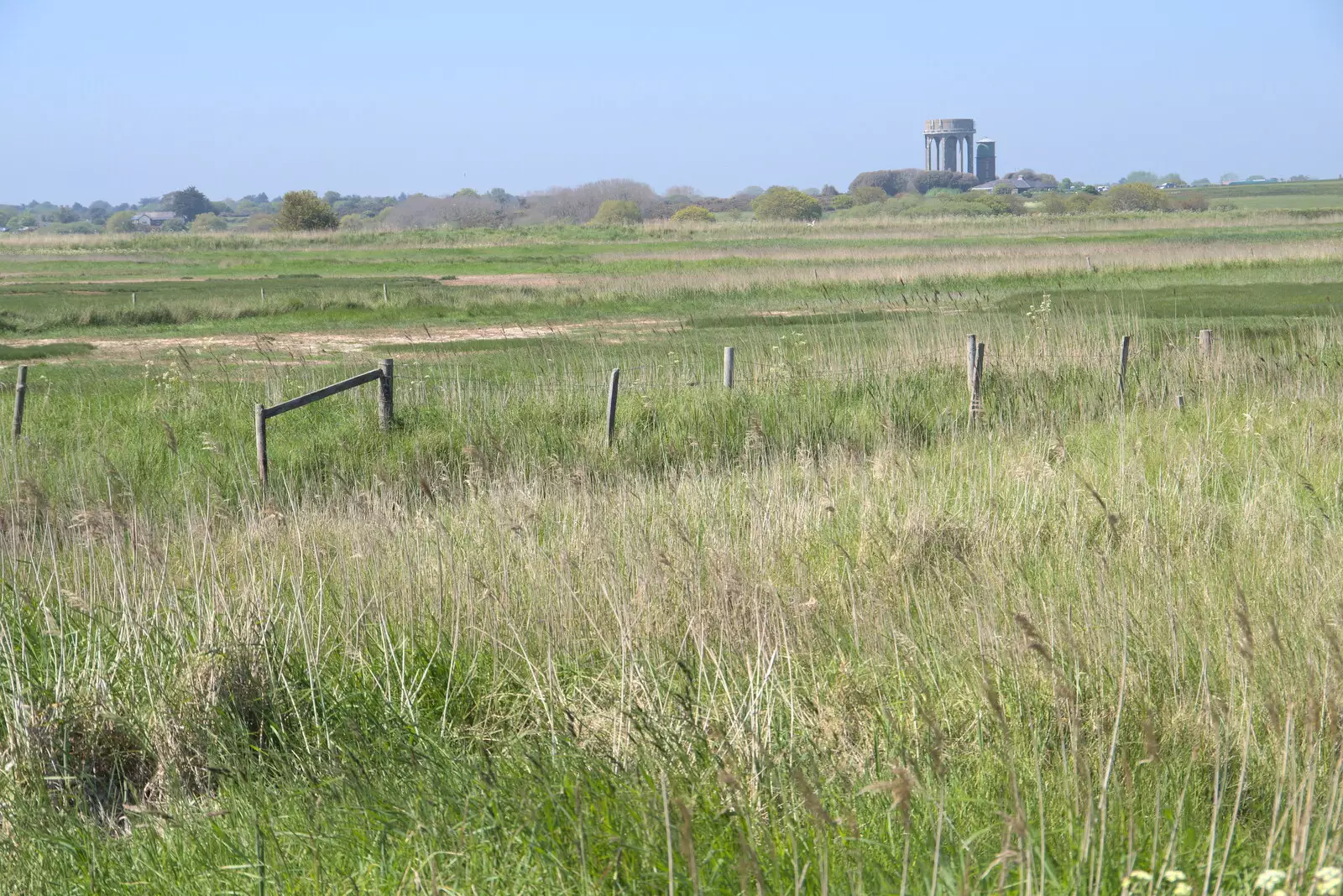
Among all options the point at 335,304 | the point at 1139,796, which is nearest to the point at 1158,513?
the point at 1139,796

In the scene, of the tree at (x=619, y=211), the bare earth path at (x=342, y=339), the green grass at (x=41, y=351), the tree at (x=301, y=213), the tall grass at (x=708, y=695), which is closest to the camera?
the tall grass at (x=708, y=695)

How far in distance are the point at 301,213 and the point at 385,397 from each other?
101 meters

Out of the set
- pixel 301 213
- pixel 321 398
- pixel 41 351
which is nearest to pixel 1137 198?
pixel 301 213

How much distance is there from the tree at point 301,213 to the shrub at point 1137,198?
3447 inches

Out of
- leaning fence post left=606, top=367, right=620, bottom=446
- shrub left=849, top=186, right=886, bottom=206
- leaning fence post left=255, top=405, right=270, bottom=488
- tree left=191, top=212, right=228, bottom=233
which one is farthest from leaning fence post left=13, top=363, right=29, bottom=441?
shrub left=849, top=186, right=886, bottom=206

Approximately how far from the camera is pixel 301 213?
350 feet

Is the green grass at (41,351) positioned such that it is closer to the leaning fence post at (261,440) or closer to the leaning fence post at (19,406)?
the leaning fence post at (19,406)

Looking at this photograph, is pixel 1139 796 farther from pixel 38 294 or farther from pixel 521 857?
pixel 38 294

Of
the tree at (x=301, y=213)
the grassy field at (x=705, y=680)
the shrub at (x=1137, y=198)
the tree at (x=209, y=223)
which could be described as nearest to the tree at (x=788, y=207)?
the shrub at (x=1137, y=198)

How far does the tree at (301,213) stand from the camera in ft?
349

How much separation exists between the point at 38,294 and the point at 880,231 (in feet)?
197

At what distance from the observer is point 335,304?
34.3 metres

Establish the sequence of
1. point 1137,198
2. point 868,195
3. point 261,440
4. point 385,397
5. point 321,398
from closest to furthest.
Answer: point 261,440 < point 321,398 < point 385,397 < point 1137,198 < point 868,195

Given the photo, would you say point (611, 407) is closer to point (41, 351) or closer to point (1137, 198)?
point (41, 351)
